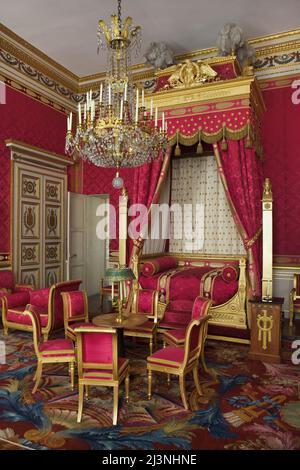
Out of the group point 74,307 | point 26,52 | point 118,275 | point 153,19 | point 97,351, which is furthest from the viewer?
point 26,52

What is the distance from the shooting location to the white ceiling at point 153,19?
5004 mm

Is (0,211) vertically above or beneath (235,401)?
above

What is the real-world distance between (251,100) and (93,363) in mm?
3997

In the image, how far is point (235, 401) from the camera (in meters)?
3.05

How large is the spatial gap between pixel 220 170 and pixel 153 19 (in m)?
2.66

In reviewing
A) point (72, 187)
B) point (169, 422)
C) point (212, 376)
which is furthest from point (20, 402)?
point (72, 187)

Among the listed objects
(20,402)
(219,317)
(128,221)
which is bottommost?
(20,402)

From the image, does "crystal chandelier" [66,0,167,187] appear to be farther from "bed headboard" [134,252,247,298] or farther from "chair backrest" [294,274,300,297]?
"chair backrest" [294,274,300,297]

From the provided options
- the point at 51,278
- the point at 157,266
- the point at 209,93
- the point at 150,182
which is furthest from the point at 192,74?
the point at 51,278

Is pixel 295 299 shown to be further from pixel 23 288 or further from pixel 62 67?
pixel 62 67

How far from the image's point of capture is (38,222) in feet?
21.8

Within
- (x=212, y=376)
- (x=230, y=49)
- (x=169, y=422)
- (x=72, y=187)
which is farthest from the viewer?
(x=72, y=187)

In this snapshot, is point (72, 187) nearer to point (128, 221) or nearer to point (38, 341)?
point (128, 221)

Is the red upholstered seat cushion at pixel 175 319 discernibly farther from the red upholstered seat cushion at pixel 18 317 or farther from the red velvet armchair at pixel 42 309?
the red upholstered seat cushion at pixel 18 317
